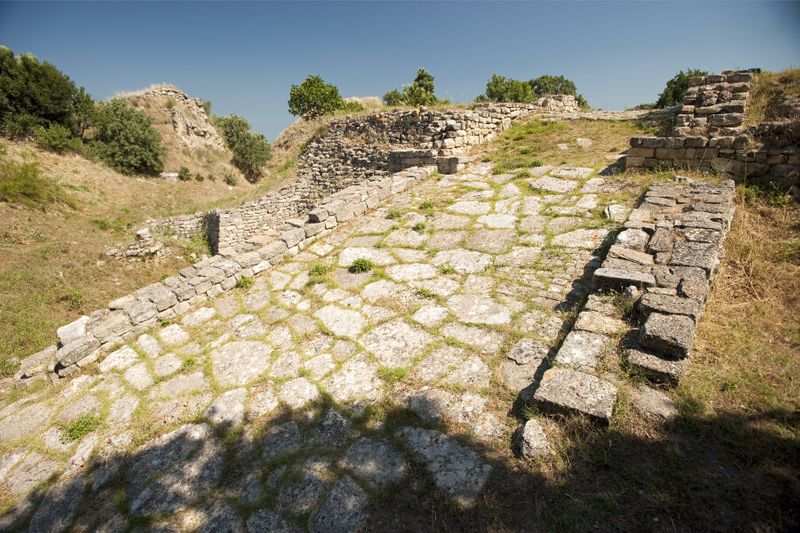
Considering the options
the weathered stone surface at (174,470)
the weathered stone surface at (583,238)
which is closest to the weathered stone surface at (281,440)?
the weathered stone surface at (174,470)

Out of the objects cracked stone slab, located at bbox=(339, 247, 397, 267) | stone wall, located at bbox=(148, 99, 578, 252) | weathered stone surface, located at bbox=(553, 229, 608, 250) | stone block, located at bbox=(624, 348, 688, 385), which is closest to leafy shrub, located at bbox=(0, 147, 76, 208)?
stone wall, located at bbox=(148, 99, 578, 252)

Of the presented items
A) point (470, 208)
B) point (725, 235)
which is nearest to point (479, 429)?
point (725, 235)

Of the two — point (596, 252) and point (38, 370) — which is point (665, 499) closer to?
point (596, 252)

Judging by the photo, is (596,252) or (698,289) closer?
(698,289)

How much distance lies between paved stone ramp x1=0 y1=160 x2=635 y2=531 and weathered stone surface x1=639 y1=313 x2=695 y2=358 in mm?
426

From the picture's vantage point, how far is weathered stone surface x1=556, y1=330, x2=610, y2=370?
2.89 meters

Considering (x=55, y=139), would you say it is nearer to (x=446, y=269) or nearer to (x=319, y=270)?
(x=319, y=270)

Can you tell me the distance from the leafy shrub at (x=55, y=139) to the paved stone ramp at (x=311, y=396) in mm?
14766

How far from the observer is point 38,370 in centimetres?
429

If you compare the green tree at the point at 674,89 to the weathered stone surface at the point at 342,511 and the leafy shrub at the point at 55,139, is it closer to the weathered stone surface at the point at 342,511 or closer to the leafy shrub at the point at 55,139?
the weathered stone surface at the point at 342,511

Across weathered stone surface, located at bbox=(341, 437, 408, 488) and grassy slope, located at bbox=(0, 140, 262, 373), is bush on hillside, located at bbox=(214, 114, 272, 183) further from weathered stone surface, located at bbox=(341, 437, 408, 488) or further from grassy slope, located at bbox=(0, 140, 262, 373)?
weathered stone surface, located at bbox=(341, 437, 408, 488)

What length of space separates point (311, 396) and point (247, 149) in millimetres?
21289

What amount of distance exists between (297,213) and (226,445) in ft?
37.1

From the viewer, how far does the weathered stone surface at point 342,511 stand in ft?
7.45
